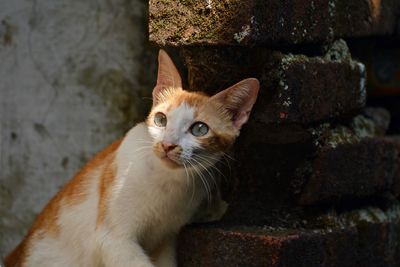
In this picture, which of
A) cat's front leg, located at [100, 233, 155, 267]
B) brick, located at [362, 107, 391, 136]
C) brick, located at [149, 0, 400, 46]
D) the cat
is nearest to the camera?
brick, located at [149, 0, 400, 46]

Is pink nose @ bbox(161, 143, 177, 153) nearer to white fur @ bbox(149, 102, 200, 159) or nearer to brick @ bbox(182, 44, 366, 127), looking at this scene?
white fur @ bbox(149, 102, 200, 159)

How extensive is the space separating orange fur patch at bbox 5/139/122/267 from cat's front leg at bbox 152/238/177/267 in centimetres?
38

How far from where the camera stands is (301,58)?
256 centimetres

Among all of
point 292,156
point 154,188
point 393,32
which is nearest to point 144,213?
point 154,188

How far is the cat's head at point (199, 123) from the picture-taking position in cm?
243

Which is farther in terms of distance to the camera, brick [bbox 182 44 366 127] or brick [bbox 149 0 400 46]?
brick [bbox 182 44 366 127]

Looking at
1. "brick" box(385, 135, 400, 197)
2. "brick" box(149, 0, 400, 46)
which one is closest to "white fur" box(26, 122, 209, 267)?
"brick" box(149, 0, 400, 46)

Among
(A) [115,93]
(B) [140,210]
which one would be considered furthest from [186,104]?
(A) [115,93]

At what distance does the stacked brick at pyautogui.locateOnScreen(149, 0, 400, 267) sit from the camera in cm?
244

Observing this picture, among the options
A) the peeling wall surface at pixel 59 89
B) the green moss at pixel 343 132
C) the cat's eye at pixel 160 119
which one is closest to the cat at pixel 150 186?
the cat's eye at pixel 160 119

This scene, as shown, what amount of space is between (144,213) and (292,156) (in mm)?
604

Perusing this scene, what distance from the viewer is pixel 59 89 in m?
3.43

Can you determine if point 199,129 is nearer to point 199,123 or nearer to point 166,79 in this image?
point 199,123

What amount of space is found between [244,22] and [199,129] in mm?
415
